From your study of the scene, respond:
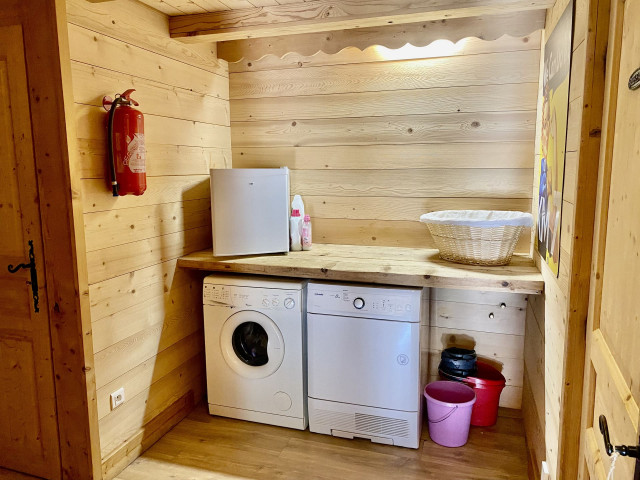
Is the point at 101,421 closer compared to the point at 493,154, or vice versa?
the point at 101,421

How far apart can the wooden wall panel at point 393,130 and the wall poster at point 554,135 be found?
40cm

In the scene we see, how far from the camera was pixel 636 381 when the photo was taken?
84 cm

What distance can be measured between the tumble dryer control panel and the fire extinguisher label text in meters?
0.98

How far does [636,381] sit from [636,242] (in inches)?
9.8

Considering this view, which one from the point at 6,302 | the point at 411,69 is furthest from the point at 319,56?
the point at 6,302

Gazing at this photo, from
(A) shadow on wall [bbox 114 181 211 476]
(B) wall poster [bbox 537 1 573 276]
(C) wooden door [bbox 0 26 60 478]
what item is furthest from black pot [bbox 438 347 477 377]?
(C) wooden door [bbox 0 26 60 478]

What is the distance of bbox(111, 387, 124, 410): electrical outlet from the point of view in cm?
216

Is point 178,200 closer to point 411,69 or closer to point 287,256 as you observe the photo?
point 287,256

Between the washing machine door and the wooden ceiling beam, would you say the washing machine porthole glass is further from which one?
the wooden ceiling beam

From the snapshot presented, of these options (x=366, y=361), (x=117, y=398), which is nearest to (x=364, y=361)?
(x=366, y=361)

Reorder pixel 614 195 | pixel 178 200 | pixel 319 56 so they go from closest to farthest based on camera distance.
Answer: pixel 614 195 < pixel 178 200 < pixel 319 56

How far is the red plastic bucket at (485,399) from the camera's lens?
2.51 meters

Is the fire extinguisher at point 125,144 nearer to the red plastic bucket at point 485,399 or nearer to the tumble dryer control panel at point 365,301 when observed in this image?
the tumble dryer control panel at point 365,301

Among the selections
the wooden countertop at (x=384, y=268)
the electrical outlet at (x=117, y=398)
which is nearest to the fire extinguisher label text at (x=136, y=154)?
the wooden countertop at (x=384, y=268)
